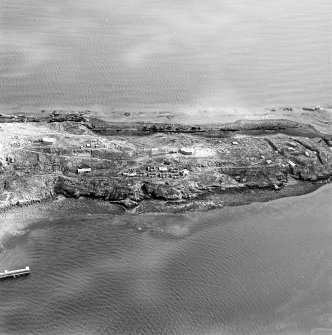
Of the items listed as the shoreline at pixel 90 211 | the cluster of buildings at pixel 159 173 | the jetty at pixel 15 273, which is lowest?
the jetty at pixel 15 273

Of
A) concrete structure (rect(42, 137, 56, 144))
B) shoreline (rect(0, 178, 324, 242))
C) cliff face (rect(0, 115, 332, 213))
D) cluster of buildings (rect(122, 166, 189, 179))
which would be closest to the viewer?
shoreline (rect(0, 178, 324, 242))

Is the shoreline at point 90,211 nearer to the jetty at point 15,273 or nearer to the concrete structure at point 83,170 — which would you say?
the concrete structure at point 83,170

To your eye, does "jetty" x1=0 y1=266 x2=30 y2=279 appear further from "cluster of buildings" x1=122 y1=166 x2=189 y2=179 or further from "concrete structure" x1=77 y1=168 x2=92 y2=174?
"cluster of buildings" x1=122 y1=166 x2=189 y2=179

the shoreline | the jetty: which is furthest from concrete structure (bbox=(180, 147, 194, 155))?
the jetty

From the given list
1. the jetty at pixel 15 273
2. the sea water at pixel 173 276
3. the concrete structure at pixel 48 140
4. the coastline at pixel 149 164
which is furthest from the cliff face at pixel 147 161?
the jetty at pixel 15 273

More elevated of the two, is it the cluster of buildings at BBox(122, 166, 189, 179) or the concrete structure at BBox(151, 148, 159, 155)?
the concrete structure at BBox(151, 148, 159, 155)

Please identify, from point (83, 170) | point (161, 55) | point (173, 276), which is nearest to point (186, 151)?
point (83, 170)

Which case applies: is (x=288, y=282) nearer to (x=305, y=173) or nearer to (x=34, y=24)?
(x=305, y=173)

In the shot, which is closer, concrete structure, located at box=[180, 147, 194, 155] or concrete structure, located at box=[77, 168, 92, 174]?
concrete structure, located at box=[77, 168, 92, 174]

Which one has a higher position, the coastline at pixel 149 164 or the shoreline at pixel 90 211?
the coastline at pixel 149 164

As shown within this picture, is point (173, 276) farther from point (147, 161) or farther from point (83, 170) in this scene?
point (83, 170)
